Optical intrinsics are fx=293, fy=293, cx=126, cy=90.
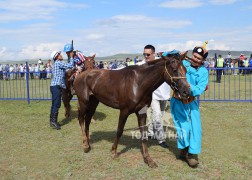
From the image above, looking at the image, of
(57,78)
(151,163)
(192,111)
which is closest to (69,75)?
(57,78)

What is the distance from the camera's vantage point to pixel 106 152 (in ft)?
19.3

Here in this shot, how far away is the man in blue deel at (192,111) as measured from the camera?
4.77m

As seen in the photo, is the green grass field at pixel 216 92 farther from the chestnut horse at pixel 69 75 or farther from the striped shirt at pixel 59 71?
the striped shirt at pixel 59 71

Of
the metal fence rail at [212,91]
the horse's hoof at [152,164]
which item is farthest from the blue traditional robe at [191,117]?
the metal fence rail at [212,91]

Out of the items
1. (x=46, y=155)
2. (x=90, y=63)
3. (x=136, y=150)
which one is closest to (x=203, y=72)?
(x=136, y=150)

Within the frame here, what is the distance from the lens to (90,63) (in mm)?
8227

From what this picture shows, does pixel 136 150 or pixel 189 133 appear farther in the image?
pixel 136 150

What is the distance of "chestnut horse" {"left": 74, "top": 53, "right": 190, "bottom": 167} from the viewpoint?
4.56 meters

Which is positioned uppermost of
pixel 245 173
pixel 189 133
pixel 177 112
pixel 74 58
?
pixel 74 58

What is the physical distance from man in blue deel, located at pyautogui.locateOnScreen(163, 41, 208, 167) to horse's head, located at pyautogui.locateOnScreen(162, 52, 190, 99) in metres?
0.23

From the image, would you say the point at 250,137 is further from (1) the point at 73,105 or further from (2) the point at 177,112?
(1) the point at 73,105

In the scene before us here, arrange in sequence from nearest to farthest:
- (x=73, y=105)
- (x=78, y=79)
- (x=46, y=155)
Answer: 1. (x=46, y=155)
2. (x=78, y=79)
3. (x=73, y=105)

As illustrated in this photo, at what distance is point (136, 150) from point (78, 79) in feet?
6.29

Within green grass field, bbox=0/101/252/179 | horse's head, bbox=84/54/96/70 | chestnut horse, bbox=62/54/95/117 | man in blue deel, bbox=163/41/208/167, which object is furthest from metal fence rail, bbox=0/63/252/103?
man in blue deel, bbox=163/41/208/167
